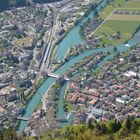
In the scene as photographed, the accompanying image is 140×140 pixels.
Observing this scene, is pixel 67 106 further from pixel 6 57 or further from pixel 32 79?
pixel 6 57

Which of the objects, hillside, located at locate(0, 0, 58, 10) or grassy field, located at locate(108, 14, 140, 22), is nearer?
grassy field, located at locate(108, 14, 140, 22)

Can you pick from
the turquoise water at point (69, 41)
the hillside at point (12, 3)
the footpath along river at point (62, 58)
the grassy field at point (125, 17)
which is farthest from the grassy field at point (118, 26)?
the hillside at point (12, 3)

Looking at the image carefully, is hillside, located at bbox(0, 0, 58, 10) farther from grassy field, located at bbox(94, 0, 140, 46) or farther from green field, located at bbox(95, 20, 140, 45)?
green field, located at bbox(95, 20, 140, 45)

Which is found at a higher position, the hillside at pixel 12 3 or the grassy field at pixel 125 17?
the hillside at pixel 12 3

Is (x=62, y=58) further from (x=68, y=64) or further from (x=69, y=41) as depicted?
(x=69, y=41)

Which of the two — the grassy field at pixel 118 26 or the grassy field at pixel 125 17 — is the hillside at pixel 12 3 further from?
the grassy field at pixel 125 17

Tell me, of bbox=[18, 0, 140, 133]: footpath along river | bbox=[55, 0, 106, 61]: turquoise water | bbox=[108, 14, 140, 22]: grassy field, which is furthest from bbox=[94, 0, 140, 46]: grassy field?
bbox=[55, 0, 106, 61]: turquoise water

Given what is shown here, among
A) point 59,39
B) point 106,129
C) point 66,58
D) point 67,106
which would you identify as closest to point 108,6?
point 59,39

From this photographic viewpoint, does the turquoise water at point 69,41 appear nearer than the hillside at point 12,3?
Yes

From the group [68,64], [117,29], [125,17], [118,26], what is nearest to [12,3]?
[125,17]
